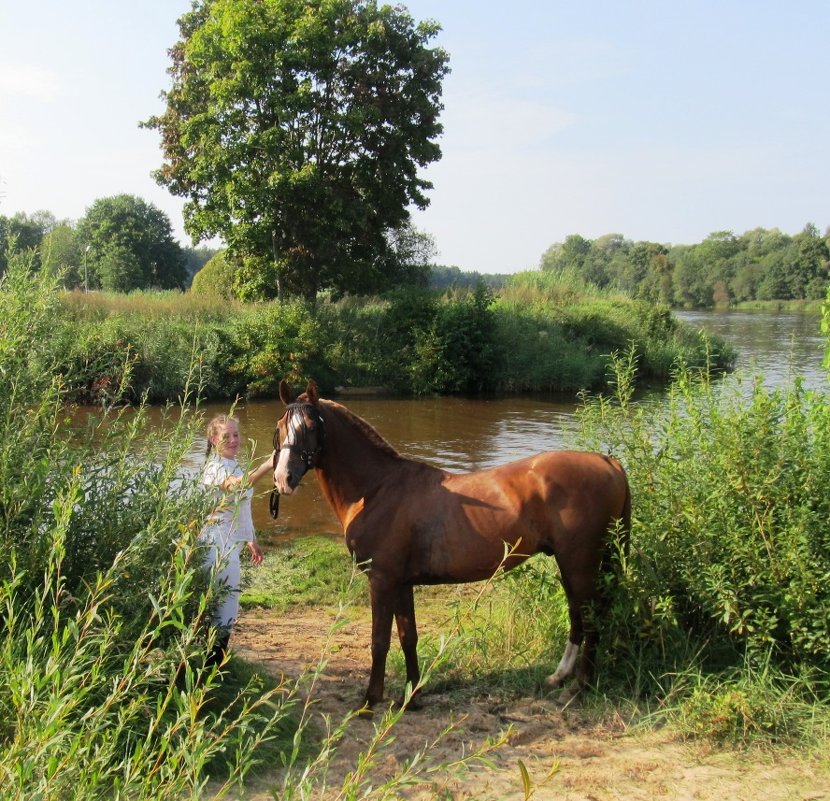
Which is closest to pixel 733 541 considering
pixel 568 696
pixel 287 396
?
pixel 568 696

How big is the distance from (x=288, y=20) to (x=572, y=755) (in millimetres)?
28862

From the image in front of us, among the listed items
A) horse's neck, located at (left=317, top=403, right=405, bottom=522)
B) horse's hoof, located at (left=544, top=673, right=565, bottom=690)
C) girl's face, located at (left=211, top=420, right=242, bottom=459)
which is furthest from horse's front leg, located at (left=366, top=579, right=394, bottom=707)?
girl's face, located at (left=211, top=420, right=242, bottom=459)

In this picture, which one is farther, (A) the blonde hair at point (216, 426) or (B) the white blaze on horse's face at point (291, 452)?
(A) the blonde hair at point (216, 426)

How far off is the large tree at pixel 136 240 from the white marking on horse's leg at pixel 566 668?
196ft

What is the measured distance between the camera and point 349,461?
540 cm

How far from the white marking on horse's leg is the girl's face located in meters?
2.59

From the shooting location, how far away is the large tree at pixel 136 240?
62.3 metres

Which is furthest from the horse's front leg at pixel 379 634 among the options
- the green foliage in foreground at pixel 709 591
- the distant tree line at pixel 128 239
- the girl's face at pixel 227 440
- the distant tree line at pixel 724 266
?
the distant tree line at pixel 724 266

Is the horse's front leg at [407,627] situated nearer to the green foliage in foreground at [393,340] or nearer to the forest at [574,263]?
the green foliage in foreground at [393,340]

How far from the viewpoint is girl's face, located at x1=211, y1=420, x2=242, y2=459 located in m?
5.08

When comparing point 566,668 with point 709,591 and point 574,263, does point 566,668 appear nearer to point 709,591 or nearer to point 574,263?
point 709,591

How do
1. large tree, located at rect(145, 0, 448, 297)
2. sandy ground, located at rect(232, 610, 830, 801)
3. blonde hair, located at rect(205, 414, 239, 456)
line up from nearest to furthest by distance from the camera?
sandy ground, located at rect(232, 610, 830, 801), blonde hair, located at rect(205, 414, 239, 456), large tree, located at rect(145, 0, 448, 297)

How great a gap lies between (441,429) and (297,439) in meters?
15.6

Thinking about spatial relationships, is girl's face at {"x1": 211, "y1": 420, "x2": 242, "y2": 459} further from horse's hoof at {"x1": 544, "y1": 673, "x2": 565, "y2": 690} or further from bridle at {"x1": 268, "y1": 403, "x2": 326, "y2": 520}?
horse's hoof at {"x1": 544, "y1": 673, "x2": 565, "y2": 690}
